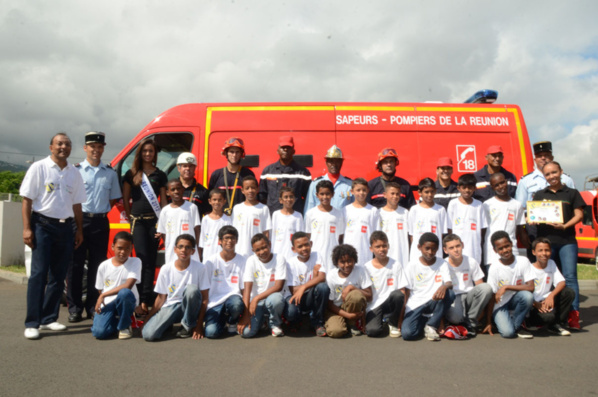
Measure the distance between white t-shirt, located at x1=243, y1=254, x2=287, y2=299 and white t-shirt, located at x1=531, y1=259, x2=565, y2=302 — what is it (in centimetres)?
260

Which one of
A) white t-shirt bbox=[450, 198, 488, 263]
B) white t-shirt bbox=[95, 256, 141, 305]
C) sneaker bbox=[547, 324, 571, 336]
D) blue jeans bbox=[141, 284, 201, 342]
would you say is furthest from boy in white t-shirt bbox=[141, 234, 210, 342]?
sneaker bbox=[547, 324, 571, 336]

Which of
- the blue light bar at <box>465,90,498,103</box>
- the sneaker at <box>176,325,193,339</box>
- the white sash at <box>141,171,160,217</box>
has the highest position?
the blue light bar at <box>465,90,498,103</box>

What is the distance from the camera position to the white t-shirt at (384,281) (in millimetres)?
4812

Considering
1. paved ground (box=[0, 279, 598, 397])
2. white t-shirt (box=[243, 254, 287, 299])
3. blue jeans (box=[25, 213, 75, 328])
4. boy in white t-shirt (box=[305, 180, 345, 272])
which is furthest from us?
boy in white t-shirt (box=[305, 180, 345, 272])

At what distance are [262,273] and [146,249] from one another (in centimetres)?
144

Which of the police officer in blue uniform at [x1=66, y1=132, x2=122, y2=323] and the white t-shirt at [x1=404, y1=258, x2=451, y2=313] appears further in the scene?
the police officer in blue uniform at [x1=66, y1=132, x2=122, y2=323]

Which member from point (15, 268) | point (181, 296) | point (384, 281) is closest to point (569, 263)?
point (384, 281)

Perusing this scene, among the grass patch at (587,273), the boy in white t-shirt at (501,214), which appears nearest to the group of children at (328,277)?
the boy in white t-shirt at (501,214)

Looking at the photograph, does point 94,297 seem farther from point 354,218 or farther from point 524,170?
point 524,170

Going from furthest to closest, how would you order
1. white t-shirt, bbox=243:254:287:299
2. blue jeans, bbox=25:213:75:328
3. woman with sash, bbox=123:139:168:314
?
woman with sash, bbox=123:139:168:314 < white t-shirt, bbox=243:254:287:299 < blue jeans, bbox=25:213:75:328

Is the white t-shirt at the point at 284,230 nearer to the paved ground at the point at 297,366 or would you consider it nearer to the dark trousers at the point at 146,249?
the paved ground at the point at 297,366

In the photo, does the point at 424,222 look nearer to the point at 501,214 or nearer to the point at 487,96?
the point at 501,214

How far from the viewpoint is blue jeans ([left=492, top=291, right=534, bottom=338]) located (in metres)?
4.73

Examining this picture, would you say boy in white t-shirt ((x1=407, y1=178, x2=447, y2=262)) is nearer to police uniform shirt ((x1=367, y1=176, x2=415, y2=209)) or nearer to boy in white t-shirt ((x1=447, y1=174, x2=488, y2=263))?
boy in white t-shirt ((x1=447, y1=174, x2=488, y2=263))
